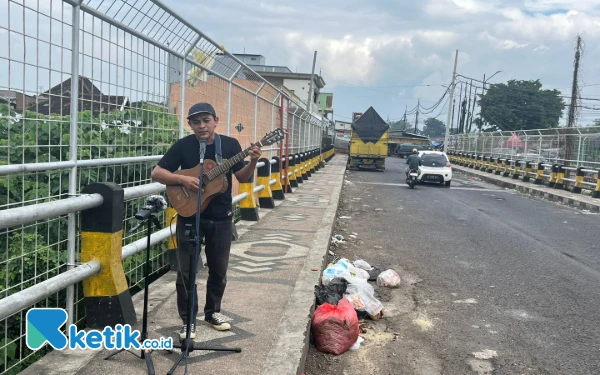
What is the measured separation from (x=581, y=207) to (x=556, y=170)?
5759 mm

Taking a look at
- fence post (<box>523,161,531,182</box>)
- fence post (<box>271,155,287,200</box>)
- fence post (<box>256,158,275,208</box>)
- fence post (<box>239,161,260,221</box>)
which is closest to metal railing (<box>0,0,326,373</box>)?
fence post (<box>239,161,260,221</box>)

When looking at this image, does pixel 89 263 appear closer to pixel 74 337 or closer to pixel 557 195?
pixel 74 337

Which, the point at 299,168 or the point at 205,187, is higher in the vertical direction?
the point at 205,187

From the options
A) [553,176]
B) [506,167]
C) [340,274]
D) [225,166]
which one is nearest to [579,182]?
[553,176]

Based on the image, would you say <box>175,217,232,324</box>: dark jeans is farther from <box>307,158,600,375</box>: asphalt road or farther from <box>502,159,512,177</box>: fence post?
<box>502,159,512,177</box>: fence post

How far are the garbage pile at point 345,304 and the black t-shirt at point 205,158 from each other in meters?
1.28

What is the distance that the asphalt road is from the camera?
438cm

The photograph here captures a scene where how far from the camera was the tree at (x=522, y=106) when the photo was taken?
60.4 metres

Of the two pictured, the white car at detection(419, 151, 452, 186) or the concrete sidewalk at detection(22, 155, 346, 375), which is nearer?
the concrete sidewalk at detection(22, 155, 346, 375)

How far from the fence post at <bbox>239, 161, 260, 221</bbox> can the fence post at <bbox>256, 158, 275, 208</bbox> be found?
1292mm

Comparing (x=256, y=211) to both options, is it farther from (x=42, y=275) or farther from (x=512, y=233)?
(x=42, y=275)

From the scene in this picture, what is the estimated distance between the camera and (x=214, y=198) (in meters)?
3.94

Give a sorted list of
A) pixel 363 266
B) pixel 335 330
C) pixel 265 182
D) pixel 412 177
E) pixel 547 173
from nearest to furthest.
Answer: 1. pixel 335 330
2. pixel 363 266
3. pixel 265 182
4. pixel 412 177
5. pixel 547 173

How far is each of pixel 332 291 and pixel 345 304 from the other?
1.84 ft
